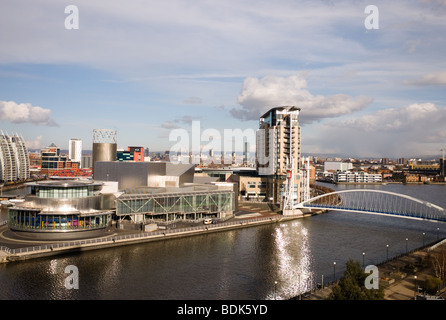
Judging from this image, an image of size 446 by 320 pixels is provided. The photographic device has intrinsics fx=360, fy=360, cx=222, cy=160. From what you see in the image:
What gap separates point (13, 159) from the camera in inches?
5049

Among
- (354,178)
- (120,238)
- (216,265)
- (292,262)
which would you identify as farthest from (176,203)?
(354,178)

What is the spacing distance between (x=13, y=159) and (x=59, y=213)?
10596 centimetres

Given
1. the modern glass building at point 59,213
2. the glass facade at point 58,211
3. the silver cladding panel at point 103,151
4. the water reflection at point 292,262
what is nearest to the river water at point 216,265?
the water reflection at point 292,262

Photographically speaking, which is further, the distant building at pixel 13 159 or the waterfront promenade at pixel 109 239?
the distant building at pixel 13 159

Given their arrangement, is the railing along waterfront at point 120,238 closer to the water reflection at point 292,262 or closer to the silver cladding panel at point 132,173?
the water reflection at point 292,262

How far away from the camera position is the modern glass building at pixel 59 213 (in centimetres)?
3903

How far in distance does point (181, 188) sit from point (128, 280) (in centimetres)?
2524

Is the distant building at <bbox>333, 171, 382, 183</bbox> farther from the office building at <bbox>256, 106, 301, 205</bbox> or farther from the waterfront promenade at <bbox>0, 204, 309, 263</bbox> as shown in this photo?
the waterfront promenade at <bbox>0, 204, 309, 263</bbox>

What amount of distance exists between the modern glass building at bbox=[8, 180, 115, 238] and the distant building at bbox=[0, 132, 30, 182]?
9280 centimetres

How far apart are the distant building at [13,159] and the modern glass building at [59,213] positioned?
9280cm

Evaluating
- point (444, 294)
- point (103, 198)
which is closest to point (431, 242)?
point (444, 294)

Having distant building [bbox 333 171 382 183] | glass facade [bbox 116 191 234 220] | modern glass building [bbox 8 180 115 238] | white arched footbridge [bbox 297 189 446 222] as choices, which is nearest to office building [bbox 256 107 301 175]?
white arched footbridge [bbox 297 189 446 222]
